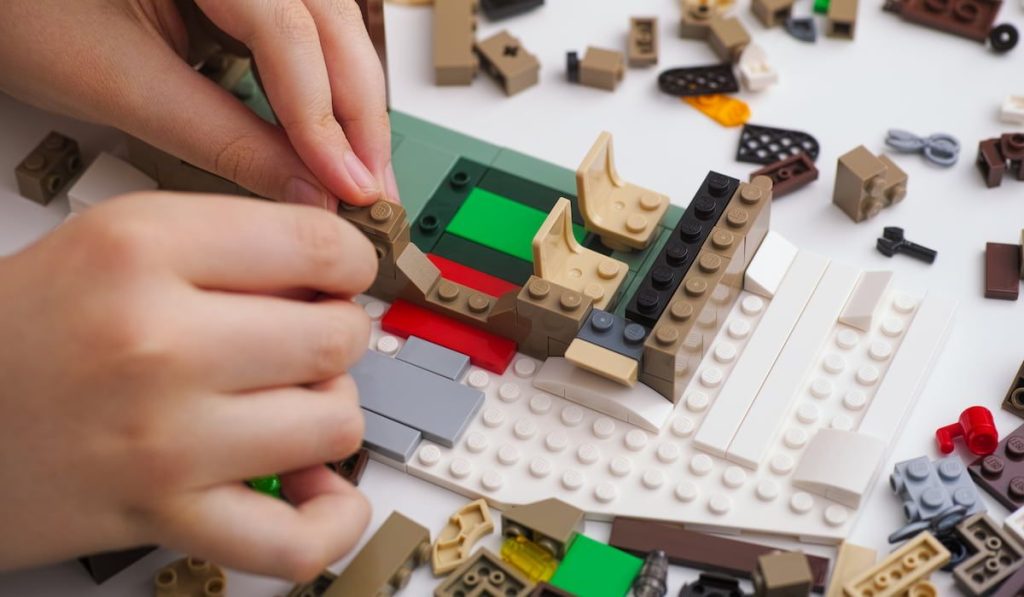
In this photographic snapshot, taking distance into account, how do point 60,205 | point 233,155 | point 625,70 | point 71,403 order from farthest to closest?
point 625,70 → point 60,205 → point 233,155 → point 71,403

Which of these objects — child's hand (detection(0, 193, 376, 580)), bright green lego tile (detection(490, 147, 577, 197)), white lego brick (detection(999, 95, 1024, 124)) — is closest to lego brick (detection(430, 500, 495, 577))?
child's hand (detection(0, 193, 376, 580))

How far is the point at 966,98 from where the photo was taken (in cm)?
196

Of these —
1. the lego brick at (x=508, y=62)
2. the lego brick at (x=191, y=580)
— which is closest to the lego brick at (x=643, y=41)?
the lego brick at (x=508, y=62)

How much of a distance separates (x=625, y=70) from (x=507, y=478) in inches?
31.3

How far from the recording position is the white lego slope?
148cm

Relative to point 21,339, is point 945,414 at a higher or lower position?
lower

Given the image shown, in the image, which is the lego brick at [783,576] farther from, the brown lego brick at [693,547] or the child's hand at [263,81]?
the child's hand at [263,81]

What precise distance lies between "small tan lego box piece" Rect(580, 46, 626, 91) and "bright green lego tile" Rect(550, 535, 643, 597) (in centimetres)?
82

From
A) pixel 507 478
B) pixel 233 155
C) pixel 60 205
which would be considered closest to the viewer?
pixel 507 478

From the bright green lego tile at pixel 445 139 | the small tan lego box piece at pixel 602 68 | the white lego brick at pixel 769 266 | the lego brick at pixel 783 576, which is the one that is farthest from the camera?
the small tan lego box piece at pixel 602 68

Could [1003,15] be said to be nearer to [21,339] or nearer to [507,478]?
[507,478]

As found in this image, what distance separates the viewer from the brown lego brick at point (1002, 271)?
1.71m

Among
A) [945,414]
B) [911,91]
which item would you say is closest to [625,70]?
[911,91]

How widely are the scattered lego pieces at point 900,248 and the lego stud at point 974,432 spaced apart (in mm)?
280
